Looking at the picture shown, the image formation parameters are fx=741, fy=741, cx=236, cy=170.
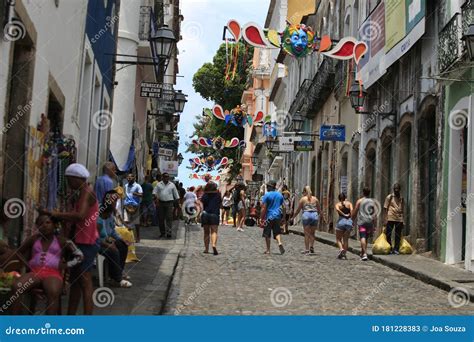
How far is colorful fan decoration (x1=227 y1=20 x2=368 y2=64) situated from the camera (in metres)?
18.1

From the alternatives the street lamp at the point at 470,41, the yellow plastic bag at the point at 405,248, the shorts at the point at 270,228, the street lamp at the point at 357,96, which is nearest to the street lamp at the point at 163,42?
the shorts at the point at 270,228

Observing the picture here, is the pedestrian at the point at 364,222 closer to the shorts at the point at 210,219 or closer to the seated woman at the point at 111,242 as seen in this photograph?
the shorts at the point at 210,219

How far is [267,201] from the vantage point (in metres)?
16.4

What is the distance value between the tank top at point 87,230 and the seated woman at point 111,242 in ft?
5.89

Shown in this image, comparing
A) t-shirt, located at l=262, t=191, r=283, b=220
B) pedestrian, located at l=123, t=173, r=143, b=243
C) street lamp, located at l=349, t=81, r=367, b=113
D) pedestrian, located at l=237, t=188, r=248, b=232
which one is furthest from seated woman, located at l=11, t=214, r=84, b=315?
pedestrian, located at l=237, t=188, r=248, b=232

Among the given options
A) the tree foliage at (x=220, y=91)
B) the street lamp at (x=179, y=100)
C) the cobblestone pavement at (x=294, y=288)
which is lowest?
the cobblestone pavement at (x=294, y=288)

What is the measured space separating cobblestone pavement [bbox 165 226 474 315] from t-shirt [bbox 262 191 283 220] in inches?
32.9

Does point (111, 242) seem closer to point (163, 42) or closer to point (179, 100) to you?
point (163, 42)

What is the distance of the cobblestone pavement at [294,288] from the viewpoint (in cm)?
877

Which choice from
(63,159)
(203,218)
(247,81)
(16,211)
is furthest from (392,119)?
(247,81)

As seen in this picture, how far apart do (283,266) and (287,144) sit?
16057mm

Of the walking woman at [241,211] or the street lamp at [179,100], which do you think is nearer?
the walking woman at [241,211]

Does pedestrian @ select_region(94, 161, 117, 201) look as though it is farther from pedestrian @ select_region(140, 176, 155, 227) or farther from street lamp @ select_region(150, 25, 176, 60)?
pedestrian @ select_region(140, 176, 155, 227)

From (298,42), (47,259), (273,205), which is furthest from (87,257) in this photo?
(298,42)
